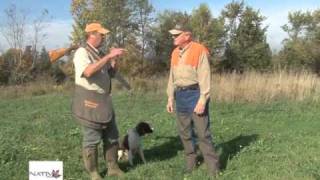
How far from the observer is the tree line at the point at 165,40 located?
39188 millimetres

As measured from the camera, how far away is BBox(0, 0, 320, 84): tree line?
39.2 m

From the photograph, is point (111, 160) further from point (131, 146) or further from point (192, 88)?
point (192, 88)

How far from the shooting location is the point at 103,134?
25.9 ft

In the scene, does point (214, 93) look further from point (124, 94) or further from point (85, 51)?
point (85, 51)

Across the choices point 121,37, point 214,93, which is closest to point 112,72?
point 214,93

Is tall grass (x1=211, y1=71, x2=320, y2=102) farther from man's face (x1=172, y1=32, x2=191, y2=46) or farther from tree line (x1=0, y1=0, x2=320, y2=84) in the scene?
tree line (x1=0, y1=0, x2=320, y2=84)

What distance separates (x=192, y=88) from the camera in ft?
25.2

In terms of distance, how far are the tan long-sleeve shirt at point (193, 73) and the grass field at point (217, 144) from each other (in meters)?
1.15

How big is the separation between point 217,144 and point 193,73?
2796 millimetres

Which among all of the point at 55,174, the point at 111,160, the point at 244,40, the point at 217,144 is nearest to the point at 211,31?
the point at 244,40

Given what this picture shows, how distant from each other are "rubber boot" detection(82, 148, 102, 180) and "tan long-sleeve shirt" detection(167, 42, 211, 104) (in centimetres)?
140

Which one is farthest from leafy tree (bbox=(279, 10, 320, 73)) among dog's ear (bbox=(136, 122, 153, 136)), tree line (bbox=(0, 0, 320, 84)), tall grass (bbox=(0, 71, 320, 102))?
dog's ear (bbox=(136, 122, 153, 136))

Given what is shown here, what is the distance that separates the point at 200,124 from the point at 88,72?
1.59 metres

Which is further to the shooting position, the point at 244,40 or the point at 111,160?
the point at 244,40
